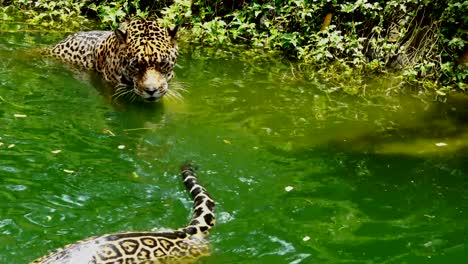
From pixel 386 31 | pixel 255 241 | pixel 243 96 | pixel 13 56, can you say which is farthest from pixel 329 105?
pixel 13 56

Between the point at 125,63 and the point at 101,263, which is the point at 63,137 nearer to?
the point at 125,63

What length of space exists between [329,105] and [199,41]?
3886 mm

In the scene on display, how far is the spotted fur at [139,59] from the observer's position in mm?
9453

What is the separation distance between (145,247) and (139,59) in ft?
14.3

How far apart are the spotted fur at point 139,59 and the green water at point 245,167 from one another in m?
0.35

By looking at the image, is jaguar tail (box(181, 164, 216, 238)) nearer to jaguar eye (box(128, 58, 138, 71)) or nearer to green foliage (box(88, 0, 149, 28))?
jaguar eye (box(128, 58, 138, 71))

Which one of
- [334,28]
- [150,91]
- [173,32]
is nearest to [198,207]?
[150,91]

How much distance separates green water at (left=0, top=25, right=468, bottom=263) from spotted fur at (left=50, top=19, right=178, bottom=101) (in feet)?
1.16

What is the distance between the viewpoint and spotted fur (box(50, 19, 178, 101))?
945 centimetres

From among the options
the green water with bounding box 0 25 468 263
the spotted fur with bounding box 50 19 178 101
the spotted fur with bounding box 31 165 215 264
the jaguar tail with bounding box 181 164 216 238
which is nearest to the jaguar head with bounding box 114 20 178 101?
the spotted fur with bounding box 50 19 178 101

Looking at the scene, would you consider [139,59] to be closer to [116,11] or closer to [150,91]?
[150,91]

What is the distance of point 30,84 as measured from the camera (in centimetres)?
991

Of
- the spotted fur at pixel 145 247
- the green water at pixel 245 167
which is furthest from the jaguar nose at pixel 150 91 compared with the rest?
the spotted fur at pixel 145 247

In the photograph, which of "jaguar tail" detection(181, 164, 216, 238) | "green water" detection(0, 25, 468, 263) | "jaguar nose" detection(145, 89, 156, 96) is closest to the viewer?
"jaguar tail" detection(181, 164, 216, 238)
